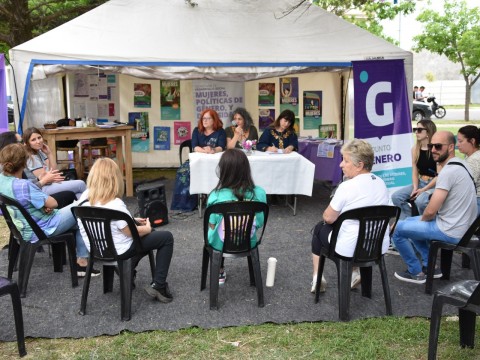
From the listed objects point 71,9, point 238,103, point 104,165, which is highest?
point 71,9

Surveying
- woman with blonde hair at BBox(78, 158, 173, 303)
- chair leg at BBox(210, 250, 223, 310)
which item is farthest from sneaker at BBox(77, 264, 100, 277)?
chair leg at BBox(210, 250, 223, 310)

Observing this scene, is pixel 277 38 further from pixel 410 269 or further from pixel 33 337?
pixel 33 337

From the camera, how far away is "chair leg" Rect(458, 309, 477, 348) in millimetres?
3111

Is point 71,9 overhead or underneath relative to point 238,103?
overhead

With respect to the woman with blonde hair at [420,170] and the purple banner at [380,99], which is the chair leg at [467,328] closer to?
the woman with blonde hair at [420,170]

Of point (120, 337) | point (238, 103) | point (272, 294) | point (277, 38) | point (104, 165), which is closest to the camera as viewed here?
point (120, 337)

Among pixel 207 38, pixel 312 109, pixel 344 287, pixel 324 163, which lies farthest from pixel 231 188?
pixel 312 109

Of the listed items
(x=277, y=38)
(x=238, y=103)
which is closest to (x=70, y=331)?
(x=277, y=38)

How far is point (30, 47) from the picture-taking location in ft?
21.4

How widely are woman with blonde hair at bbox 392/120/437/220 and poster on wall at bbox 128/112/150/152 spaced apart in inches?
220

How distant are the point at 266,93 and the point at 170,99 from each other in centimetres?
177

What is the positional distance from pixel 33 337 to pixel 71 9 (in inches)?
367

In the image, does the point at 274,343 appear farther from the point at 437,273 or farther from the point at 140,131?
the point at 140,131

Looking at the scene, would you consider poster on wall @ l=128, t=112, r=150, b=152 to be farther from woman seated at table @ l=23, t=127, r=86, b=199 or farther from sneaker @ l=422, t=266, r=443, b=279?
sneaker @ l=422, t=266, r=443, b=279
